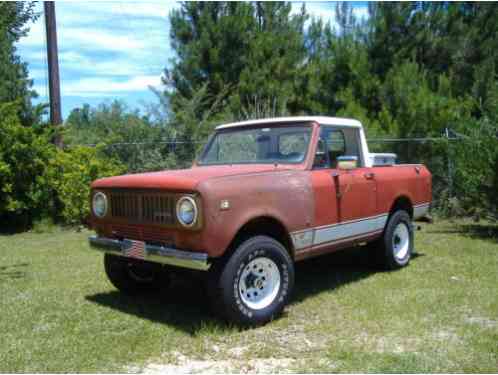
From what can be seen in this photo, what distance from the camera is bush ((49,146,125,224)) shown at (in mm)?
11281

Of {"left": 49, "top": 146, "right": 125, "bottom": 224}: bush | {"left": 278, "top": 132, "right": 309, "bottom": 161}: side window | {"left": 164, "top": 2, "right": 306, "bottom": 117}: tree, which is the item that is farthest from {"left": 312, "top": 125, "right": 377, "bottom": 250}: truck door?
{"left": 164, "top": 2, "right": 306, "bottom": 117}: tree

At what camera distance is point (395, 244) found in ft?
24.2

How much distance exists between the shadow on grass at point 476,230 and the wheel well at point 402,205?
2.52m

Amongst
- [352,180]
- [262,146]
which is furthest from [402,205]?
[262,146]

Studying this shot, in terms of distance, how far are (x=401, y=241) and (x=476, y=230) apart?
3.59 meters

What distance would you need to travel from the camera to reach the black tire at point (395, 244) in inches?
276

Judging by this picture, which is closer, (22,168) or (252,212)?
(252,212)

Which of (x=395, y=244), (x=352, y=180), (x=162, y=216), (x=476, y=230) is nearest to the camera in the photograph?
(x=162, y=216)

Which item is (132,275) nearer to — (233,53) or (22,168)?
(22,168)

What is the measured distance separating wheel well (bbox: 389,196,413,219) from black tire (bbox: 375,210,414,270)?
0.25 ft

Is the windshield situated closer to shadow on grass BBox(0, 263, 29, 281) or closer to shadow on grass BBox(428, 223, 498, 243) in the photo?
shadow on grass BBox(0, 263, 29, 281)

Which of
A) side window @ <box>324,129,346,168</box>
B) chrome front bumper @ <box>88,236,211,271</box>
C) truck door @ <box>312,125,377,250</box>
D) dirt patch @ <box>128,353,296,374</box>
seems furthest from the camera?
side window @ <box>324,129,346,168</box>

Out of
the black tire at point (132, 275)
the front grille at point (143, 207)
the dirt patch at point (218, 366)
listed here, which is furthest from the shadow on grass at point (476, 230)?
the front grille at point (143, 207)

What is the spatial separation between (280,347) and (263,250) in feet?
2.96
